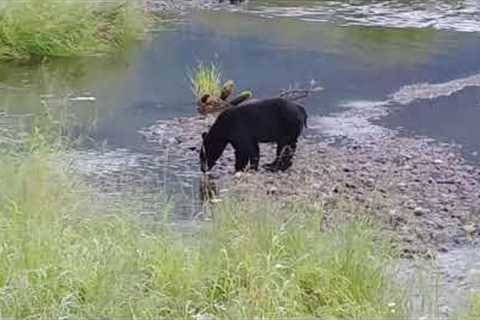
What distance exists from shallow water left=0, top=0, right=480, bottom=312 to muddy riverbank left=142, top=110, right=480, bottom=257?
0.29 metres

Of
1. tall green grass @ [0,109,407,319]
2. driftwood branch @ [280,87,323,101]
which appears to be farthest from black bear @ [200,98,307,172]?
tall green grass @ [0,109,407,319]

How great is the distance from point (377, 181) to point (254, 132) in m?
1.16

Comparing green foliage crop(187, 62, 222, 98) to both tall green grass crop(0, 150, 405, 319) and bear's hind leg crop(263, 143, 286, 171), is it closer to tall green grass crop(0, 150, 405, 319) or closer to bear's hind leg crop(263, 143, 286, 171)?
bear's hind leg crop(263, 143, 286, 171)

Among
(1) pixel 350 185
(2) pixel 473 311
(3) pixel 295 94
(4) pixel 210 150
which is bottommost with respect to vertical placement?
(3) pixel 295 94

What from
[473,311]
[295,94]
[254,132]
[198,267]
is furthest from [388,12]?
[473,311]

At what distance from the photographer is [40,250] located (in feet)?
18.3

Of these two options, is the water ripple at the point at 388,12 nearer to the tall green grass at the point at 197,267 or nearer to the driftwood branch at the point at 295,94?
the driftwood branch at the point at 295,94

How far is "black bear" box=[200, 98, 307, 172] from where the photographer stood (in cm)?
952

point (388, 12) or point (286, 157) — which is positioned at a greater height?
point (286, 157)

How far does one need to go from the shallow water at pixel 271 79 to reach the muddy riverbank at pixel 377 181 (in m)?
0.29

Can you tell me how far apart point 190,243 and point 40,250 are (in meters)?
0.91

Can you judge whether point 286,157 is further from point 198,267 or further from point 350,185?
point 198,267

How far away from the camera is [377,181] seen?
945 centimetres

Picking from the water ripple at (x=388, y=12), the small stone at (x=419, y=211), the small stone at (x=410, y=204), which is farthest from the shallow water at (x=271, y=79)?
the small stone at (x=410, y=204)
